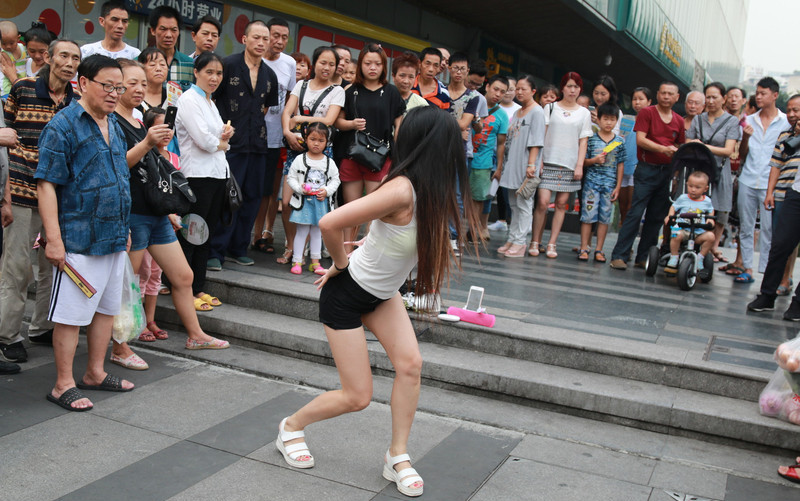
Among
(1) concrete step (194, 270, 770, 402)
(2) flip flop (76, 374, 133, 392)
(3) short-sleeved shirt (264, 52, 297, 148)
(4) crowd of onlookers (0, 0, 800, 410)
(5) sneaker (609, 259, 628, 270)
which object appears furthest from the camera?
(5) sneaker (609, 259, 628, 270)

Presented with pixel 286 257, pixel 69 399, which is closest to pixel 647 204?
pixel 286 257

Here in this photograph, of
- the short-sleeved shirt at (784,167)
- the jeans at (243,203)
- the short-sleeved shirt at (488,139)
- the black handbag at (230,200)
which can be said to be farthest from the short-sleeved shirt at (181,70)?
the short-sleeved shirt at (784,167)

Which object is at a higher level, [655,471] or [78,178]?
[78,178]

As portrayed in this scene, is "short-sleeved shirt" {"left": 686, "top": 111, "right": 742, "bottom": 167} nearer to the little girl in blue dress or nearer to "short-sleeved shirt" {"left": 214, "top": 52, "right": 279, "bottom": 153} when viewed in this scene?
the little girl in blue dress

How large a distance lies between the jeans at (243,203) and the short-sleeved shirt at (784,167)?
15.9 feet

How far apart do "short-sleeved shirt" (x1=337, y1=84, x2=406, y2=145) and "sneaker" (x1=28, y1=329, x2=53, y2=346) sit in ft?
10.4

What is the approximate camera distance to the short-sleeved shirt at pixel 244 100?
21.7 feet

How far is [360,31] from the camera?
47.0 feet

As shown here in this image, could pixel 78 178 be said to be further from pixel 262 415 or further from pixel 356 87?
pixel 356 87

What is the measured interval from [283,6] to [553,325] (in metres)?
8.62

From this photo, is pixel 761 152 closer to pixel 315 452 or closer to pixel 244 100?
pixel 244 100

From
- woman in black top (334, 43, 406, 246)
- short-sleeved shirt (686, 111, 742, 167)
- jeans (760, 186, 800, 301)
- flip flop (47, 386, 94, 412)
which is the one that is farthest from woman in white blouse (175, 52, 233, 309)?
short-sleeved shirt (686, 111, 742, 167)

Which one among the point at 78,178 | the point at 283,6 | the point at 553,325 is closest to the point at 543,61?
the point at 283,6

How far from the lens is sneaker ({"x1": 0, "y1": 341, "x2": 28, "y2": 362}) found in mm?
4988
